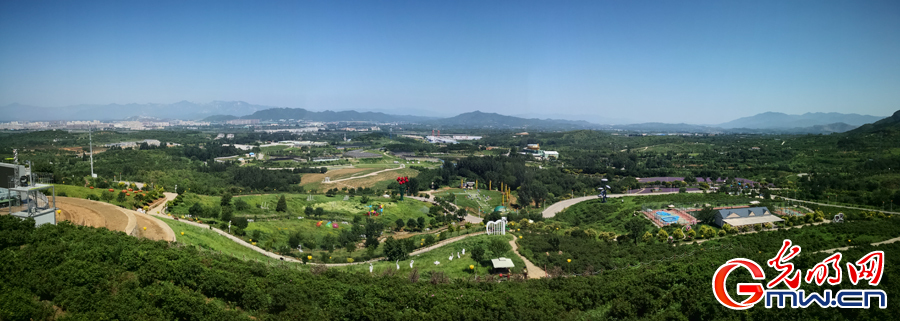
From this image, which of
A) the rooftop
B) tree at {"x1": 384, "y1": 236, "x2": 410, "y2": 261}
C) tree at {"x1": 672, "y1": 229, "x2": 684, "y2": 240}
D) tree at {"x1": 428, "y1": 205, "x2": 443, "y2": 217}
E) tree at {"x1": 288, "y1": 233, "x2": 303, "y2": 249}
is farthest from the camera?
tree at {"x1": 428, "y1": 205, "x2": 443, "y2": 217}

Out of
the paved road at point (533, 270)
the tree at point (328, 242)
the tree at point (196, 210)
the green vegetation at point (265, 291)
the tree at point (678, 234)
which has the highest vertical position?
the green vegetation at point (265, 291)

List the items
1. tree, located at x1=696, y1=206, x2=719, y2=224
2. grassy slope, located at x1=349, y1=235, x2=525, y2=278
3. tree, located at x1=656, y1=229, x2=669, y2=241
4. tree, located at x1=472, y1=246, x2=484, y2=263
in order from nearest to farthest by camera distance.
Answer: grassy slope, located at x1=349, y1=235, x2=525, y2=278 < tree, located at x1=472, y1=246, x2=484, y2=263 < tree, located at x1=656, y1=229, x2=669, y2=241 < tree, located at x1=696, y1=206, x2=719, y2=224

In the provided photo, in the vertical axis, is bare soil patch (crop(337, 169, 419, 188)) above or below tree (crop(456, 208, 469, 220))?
above

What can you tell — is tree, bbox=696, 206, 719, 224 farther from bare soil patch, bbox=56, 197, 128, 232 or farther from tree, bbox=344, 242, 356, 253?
bare soil patch, bbox=56, 197, 128, 232

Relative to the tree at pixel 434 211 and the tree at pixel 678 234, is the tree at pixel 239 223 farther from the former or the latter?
the tree at pixel 678 234

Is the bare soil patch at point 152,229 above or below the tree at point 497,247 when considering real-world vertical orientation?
above

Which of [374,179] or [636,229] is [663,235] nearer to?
[636,229]

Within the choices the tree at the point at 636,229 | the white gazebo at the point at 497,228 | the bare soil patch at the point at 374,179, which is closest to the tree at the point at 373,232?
the white gazebo at the point at 497,228

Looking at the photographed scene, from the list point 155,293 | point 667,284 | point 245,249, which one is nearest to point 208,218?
point 245,249

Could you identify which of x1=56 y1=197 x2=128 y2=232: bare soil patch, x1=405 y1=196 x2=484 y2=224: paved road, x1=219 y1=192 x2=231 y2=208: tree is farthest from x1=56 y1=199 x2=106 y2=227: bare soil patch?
x1=405 y1=196 x2=484 y2=224: paved road

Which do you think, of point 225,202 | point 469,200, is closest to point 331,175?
point 469,200

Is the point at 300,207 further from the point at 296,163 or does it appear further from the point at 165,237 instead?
the point at 296,163
